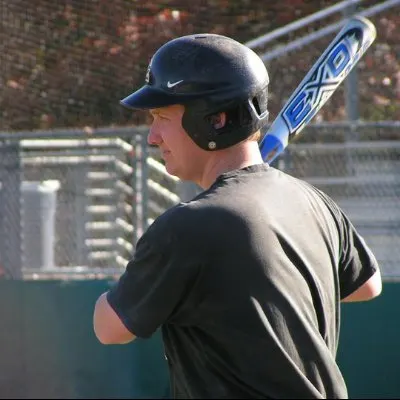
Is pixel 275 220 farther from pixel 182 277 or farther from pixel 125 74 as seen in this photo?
pixel 125 74

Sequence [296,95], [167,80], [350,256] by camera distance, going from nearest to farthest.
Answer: [167,80] < [350,256] < [296,95]

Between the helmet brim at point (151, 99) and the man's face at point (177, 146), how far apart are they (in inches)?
0.9

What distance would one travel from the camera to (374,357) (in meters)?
6.82

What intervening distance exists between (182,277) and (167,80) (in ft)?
1.66

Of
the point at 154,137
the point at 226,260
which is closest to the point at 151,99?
the point at 154,137

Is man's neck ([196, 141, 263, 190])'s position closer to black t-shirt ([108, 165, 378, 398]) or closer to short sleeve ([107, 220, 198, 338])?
black t-shirt ([108, 165, 378, 398])

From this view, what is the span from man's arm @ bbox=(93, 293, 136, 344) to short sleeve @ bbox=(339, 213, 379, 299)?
664mm

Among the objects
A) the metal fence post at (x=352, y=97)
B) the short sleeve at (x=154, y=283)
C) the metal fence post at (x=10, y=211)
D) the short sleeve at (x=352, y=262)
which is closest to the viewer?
the short sleeve at (x=154, y=283)

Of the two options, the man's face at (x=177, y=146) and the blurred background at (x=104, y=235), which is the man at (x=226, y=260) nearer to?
the man's face at (x=177, y=146)

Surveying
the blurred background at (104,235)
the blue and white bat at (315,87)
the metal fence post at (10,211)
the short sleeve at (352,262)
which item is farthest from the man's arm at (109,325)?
the metal fence post at (10,211)

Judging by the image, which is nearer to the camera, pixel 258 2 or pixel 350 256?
pixel 350 256

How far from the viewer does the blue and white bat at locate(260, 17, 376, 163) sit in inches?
154

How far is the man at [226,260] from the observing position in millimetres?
2609

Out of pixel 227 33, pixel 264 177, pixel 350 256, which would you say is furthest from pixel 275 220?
pixel 227 33
